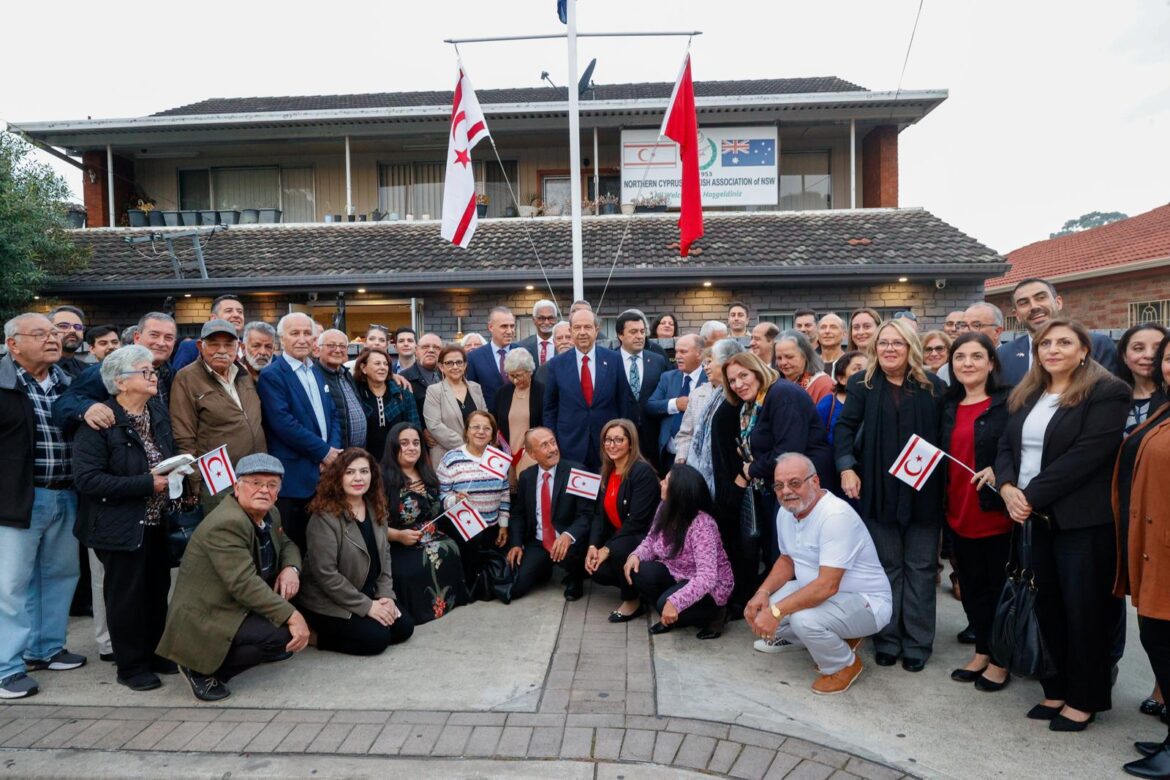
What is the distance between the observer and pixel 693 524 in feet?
16.7

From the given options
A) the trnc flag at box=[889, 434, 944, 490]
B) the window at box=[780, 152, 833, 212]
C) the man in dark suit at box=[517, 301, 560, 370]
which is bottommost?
the trnc flag at box=[889, 434, 944, 490]

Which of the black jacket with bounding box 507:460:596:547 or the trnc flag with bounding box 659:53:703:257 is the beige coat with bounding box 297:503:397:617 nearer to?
the black jacket with bounding box 507:460:596:547

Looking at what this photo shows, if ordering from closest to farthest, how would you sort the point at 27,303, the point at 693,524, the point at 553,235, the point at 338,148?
Result: the point at 693,524 < the point at 27,303 < the point at 553,235 < the point at 338,148

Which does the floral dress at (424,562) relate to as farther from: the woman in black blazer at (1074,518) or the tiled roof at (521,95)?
the tiled roof at (521,95)

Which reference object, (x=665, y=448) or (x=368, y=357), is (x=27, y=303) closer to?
(x=368, y=357)

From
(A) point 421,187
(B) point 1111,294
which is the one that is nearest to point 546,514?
(A) point 421,187

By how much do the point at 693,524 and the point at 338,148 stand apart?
14.9m

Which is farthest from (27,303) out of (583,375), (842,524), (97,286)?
(842,524)

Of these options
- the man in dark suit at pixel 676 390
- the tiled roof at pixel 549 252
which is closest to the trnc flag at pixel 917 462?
the man in dark suit at pixel 676 390

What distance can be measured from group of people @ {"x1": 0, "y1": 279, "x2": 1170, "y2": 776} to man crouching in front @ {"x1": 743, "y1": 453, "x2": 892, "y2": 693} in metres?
0.01

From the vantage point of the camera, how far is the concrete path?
3396 mm

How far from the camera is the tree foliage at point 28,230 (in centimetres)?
1265

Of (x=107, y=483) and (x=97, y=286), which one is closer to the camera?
(x=107, y=483)

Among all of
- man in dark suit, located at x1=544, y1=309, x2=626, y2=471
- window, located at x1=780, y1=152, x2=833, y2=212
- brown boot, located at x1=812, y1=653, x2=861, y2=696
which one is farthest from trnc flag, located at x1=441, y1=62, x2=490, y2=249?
window, located at x1=780, y1=152, x2=833, y2=212
